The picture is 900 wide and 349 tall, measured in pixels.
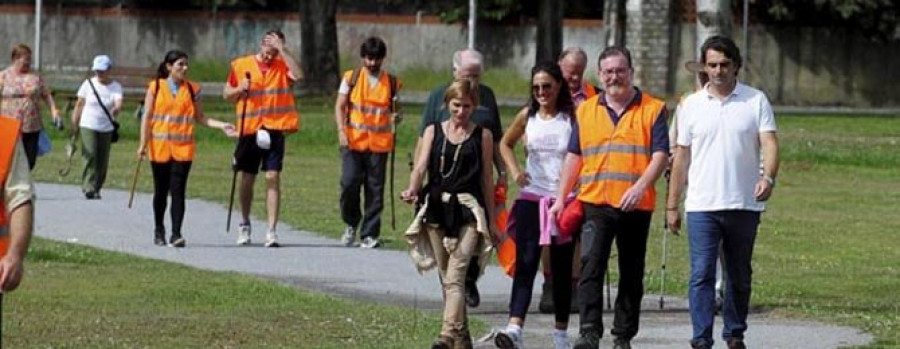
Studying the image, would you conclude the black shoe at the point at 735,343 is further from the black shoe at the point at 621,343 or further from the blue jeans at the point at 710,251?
the black shoe at the point at 621,343

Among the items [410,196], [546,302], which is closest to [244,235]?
[546,302]

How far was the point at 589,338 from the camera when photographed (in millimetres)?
12570

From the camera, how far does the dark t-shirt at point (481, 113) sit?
45.8 ft

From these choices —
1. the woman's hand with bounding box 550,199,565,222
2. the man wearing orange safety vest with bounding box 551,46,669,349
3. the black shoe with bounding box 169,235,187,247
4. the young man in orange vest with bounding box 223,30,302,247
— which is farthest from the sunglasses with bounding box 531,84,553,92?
the black shoe with bounding box 169,235,187,247

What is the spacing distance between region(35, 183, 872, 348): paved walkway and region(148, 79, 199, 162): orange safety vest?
2.68 feet

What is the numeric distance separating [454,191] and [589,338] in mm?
1132

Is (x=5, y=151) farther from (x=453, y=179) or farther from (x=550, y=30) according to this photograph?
(x=550, y=30)

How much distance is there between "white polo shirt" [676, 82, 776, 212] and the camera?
1229 cm

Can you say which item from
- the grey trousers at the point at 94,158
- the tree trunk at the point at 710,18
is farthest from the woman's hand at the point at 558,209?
the grey trousers at the point at 94,158

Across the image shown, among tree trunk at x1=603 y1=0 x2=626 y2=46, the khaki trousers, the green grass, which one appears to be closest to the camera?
the khaki trousers

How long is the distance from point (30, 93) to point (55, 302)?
1018cm

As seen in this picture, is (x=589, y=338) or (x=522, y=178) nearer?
(x=589, y=338)

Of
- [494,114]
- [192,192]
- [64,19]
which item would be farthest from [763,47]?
[494,114]

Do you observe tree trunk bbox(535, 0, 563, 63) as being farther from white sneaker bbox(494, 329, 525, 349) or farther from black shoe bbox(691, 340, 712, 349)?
black shoe bbox(691, 340, 712, 349)
